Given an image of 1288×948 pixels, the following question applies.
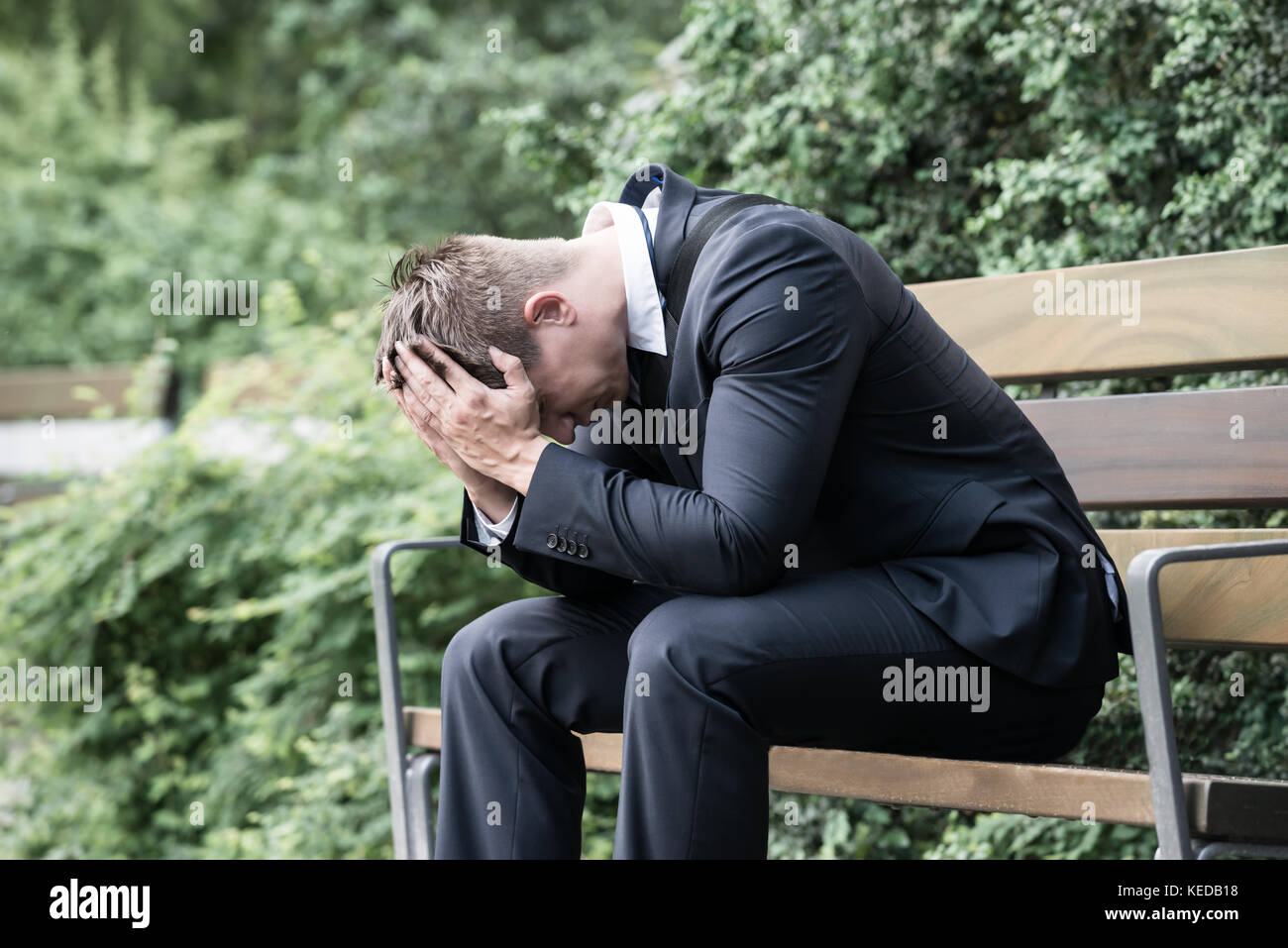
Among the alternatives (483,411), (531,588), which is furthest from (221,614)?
(483,411)

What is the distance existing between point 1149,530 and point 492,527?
47.9 inches

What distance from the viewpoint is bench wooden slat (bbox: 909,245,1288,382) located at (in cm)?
238

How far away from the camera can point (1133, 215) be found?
3.20 meters

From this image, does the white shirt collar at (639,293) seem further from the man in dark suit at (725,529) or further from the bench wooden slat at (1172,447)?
the bench wooden slat at (1172,447)

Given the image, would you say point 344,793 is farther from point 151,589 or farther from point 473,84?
point 473,84

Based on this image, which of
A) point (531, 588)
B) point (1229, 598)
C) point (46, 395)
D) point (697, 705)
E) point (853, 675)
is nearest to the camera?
point (697, 705)

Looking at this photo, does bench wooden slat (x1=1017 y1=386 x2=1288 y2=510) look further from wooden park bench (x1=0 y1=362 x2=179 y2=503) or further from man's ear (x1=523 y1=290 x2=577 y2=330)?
wooden park bench (x1=0 y1=362 x2=179 y2=503)

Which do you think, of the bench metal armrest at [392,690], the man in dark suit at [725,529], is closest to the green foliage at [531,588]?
the bench metal armrest at [392,690]

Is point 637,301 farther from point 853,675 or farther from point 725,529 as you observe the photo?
point 853,675

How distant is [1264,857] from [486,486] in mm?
1233

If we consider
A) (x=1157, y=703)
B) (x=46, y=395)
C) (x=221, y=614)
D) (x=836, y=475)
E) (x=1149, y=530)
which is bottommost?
(x=221, y=614)

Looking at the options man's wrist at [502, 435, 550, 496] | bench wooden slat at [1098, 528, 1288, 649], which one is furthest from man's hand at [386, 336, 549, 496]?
bench wooden slat at [1098, 528, 1288, 649]

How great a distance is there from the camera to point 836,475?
6.81 feet

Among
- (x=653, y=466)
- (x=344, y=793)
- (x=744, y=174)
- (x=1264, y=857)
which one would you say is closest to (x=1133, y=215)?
(x=744, y=174)
